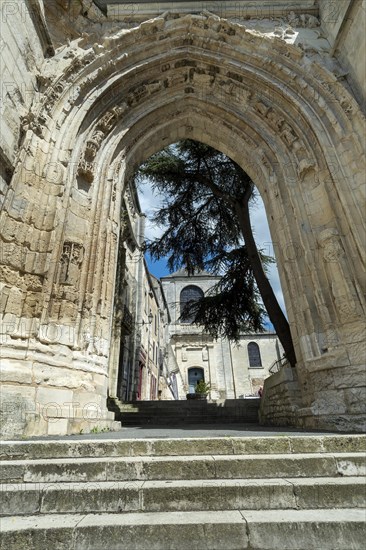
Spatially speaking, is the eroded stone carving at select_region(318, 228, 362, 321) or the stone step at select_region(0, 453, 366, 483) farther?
the eroded stone carving at select_region(318, 228, 362, 321)

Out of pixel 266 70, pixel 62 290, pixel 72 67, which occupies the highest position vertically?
pixel 266 70

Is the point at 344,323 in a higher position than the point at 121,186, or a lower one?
lower

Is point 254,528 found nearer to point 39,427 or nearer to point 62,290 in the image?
point 39,427

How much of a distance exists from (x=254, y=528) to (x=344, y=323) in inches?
128

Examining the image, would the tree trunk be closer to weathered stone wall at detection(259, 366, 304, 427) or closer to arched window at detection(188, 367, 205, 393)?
weathered stone wall at detection(259, 366, 304, 427)

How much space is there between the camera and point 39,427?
309 centimetres

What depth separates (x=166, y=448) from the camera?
1983 millimetres

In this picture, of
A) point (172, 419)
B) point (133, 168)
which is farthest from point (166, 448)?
point (133, 168)

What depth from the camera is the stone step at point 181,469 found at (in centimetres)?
173

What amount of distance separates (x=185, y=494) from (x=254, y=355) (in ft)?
79.2

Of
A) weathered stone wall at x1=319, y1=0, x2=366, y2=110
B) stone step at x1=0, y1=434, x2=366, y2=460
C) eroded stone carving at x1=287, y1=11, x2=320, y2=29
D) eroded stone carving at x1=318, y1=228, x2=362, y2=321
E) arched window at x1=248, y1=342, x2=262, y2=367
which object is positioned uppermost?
eroded stone carving at x1=287, y1=11, x2=320, y2=29

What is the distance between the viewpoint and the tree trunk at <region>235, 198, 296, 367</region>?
630cm

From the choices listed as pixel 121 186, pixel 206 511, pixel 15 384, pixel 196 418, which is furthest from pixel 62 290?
pixel 196 418

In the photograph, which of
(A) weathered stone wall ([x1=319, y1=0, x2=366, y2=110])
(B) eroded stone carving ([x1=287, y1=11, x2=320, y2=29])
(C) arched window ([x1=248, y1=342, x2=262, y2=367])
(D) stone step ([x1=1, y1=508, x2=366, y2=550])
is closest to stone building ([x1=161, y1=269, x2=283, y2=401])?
(C) arched window ([x1=248, y1=342, x2=262, y2=367])
